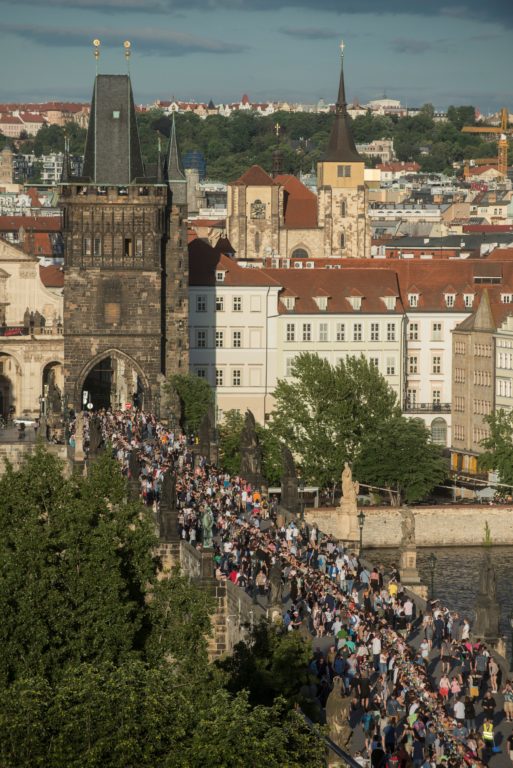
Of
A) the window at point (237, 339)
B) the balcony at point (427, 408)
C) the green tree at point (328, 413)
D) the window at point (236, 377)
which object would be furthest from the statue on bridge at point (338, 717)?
the balcony at point (427, 408)

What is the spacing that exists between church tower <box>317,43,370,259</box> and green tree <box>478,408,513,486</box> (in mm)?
49487

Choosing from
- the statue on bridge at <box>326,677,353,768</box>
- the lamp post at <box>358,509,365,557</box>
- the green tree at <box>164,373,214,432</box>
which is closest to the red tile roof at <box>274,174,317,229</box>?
the green tree at <box>164,373,214,432</box>

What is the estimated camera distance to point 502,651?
7031cm

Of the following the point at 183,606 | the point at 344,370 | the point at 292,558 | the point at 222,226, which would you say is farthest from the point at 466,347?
the point at 183,606

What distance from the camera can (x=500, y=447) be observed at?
375 feet

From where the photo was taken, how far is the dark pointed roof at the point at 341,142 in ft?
563

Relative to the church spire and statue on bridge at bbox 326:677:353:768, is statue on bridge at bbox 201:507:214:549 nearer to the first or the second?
statue on bridge at bbox 326:677:353:768

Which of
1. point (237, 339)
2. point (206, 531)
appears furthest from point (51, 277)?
point (206, 531)

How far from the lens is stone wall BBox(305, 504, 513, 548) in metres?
106

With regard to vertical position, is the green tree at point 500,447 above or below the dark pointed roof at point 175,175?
below

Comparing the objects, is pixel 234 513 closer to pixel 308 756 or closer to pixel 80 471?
pixel 80 471

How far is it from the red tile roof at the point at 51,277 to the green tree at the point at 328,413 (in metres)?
15.5

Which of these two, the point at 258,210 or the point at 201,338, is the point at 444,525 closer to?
the point at 201,338

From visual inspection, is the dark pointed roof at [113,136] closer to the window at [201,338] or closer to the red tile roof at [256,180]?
the window at [201,338]
